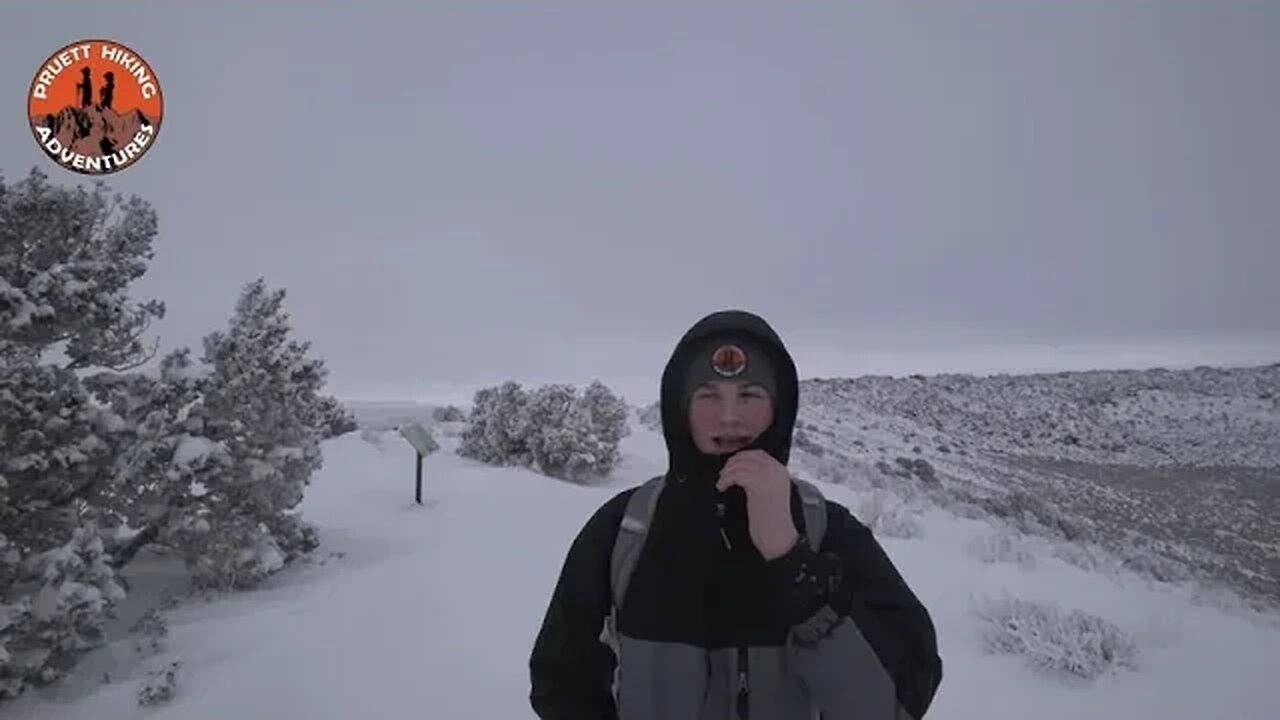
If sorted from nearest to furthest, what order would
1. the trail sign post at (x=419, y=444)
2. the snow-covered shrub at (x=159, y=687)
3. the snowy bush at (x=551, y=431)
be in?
the snow-covered shrub at (x=159, y=687), the trail sign post at (x=419, y=444), the snowy bush at (x=551, y=431)

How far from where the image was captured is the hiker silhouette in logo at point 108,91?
5.93 meters

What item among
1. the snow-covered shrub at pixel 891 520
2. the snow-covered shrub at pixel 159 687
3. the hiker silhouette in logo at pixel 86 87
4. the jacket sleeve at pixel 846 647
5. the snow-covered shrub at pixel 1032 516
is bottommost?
the snow-covered shrub at pixel 159 687

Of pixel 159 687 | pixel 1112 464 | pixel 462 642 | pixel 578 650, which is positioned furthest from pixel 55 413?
pixel 1112 464

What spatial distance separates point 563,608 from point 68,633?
16.3ft

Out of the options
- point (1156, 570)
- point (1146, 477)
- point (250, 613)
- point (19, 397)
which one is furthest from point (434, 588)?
point (1146, 477)

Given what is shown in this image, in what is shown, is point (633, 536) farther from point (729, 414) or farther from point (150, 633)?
point (150, 633)

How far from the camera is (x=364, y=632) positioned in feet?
18.9

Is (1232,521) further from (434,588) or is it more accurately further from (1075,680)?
(434,588)

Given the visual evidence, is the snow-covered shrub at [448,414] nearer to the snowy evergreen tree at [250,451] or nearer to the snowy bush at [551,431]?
the snowy bush at [551,431]

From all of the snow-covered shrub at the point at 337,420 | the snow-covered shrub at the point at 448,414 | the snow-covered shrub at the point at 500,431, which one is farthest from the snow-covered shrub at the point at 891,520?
the snow-covered shrub at the point at 448,414

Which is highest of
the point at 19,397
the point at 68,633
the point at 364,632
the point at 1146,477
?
the point at 19,397

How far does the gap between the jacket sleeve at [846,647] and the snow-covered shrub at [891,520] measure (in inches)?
301

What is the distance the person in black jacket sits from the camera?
166 centimetres

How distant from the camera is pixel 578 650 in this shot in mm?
1944
